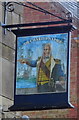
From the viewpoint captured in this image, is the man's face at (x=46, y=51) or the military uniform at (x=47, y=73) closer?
the military uniform at (x=47, y=73)

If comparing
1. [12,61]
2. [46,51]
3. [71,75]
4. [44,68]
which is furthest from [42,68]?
[71,75]

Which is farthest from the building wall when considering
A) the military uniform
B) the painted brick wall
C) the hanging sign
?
the military uniform

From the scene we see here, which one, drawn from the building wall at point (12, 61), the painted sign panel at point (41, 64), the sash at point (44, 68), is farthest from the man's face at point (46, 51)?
the building wall at point (12, 61)

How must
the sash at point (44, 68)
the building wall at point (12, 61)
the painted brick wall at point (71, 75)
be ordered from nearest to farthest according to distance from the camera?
the sash at point (44, 68), the building wall at point (12, 61), the painted brick wall at point (71, 75)

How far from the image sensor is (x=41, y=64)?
6.19 meters

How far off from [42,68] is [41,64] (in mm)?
70

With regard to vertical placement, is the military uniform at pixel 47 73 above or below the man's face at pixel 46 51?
below

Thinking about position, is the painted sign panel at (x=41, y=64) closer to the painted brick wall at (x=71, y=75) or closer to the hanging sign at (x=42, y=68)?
the hanging sign at (x=42, y=68)

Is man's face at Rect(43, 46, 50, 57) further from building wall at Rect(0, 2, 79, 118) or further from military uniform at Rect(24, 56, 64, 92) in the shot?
building wall at Rect(0, 2, 79, 118)

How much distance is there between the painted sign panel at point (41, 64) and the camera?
5.99 meters

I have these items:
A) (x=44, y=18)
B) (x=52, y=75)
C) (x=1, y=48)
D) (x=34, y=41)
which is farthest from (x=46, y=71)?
(x=44, y=18)

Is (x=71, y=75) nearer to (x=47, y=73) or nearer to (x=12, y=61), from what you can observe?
(x=12, y=61)

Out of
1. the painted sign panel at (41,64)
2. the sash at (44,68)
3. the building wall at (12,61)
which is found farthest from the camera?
the building wall at (12,61)

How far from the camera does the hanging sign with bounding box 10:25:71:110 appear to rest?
19.3ft
